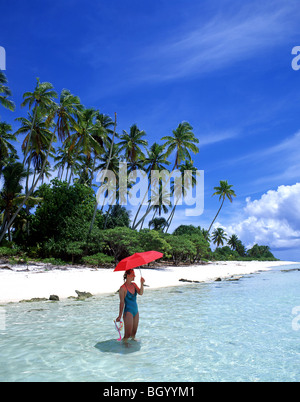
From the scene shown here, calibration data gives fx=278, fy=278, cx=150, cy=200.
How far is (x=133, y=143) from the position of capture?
3484 centimetres

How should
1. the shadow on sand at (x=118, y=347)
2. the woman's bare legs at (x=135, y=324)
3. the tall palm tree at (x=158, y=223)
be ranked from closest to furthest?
1. the shadow on sand at (x=118, y=347)
2. the woman's bare legs at (x=135, y=324)
3. the tall palm tree at (x=158, y=223)

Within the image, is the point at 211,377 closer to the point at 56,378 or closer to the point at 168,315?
the point at 56,378

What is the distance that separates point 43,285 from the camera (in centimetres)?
1365

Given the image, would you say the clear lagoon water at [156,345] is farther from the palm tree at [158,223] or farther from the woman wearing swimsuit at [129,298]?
the palm tree at [158,223]

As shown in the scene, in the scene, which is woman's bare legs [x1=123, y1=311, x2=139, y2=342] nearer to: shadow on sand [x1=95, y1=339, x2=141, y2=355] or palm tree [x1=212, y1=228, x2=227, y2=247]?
shadow on sand [x1=95, y1=339, x2=141, y2=355]

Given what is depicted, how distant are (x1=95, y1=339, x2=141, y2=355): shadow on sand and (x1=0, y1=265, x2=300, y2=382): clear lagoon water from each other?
0.02m

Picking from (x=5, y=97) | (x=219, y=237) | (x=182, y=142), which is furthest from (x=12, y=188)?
(x=219, y=237)

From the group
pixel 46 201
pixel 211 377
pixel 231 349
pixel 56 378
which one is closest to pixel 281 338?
pixel 231 349

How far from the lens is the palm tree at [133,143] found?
3450 cm

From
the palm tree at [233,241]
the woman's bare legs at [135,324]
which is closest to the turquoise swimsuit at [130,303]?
the woman's bare legs at [135,324]

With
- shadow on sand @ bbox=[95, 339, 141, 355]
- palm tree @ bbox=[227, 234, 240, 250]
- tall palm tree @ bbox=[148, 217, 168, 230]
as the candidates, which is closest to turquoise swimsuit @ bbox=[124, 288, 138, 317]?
shadow on sand @ bbox=[95, 339, 141, 355]

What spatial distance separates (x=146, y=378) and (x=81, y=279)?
491 inches

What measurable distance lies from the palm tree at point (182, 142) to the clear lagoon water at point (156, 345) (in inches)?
1051

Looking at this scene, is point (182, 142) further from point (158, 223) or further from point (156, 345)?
point (156, 345)
